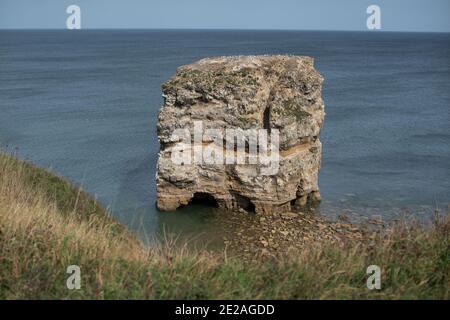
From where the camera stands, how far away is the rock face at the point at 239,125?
65.9 ft

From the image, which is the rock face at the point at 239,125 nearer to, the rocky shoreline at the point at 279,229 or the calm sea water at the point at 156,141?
the rocky shoreline at the point at 279,229

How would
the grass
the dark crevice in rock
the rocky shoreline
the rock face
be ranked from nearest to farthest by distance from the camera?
the grass, the rocky shoreline, the rock face, the dark crevice in rock

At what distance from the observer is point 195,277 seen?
7777 millimetres

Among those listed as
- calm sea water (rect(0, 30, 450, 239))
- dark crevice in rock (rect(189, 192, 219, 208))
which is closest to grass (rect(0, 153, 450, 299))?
calm sea water (rect(0, 30, 450, 239))

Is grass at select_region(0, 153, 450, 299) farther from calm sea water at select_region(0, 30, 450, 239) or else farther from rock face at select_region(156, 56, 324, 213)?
rock face at select_region(156, 56, 324, 213)

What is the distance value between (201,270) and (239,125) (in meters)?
12.6

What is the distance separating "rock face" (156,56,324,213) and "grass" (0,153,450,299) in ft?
37.0

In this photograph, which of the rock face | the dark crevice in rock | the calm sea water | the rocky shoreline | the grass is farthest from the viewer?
the calm sea water

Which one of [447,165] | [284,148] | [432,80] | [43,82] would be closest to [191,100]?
[284,148]

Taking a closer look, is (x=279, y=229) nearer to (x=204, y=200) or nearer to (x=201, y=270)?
(x=204, y=200)

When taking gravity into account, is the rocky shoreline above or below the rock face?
below

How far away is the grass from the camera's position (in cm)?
739

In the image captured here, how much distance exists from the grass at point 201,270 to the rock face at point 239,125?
11.3 meters
